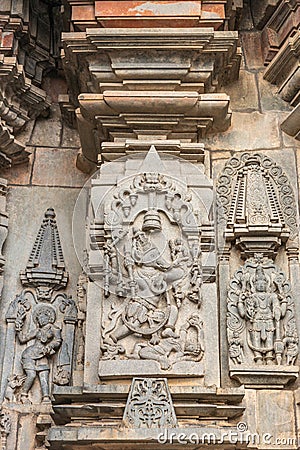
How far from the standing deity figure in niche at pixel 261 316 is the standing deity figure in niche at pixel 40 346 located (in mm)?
1051

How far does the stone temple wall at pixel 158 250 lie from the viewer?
11.2 feet

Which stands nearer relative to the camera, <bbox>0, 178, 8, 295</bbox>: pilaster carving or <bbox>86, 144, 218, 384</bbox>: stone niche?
<bbox>86, 144, 218, 384</bbox>: stone niche

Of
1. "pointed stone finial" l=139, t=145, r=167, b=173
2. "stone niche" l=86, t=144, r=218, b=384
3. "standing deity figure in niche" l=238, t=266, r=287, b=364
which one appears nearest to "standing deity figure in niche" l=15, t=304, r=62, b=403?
"stone niche" l=86, t=144, r=218, b=384

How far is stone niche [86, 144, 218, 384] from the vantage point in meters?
3.47

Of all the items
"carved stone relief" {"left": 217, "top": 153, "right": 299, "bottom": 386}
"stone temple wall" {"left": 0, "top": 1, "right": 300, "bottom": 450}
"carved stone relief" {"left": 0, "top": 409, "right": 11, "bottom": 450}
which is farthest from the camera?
"carved stone relief" {"left": 0, "top": 409, "right": 11, "bottom": 450}

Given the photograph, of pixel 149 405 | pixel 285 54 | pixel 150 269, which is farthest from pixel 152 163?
pixel 149 405

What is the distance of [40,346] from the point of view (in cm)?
406

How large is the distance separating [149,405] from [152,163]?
1.29 meters

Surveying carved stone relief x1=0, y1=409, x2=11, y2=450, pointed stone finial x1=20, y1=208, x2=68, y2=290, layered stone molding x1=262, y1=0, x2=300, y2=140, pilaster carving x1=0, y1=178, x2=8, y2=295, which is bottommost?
carved stone relief x1=0, y1=409, x2=11, y2=450

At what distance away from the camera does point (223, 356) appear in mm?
3592

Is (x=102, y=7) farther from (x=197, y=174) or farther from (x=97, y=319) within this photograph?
(x=97, y=319)

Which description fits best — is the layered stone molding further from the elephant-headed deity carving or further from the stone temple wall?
the elephant-headed deity carving

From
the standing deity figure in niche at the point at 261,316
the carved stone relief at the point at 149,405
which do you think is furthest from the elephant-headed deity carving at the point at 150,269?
the standing deity figure in niche at the point at 261,316

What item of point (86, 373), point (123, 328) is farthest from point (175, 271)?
point (86, 373)
